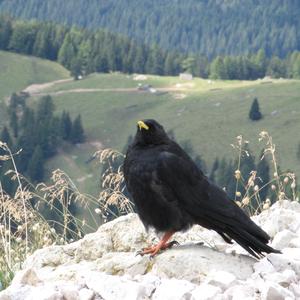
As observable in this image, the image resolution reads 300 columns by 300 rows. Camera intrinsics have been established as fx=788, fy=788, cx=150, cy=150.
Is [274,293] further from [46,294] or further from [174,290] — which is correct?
[46,294]

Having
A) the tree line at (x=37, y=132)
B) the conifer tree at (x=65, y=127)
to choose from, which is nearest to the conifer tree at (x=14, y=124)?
the tree line at (x=37, y=132)

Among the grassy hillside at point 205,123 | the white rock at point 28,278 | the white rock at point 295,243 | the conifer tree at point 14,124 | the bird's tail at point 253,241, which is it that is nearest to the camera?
the white rock at point 28,278

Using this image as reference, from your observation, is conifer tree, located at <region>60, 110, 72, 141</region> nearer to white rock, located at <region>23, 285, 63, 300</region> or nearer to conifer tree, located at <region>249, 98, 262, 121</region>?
conifer tree, located at <region>249, 98, 262, 121</region>

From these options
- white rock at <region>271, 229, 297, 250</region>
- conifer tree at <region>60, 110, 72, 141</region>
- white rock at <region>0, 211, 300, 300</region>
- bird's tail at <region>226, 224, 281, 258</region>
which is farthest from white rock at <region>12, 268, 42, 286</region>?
conifer tree at <region>60, 110, 72, 141</region>

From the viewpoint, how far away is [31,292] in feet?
15.8

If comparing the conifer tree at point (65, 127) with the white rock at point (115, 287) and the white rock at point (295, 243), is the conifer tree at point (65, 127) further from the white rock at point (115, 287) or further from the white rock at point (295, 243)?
the white rock at point (115, 287)

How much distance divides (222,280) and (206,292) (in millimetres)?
277

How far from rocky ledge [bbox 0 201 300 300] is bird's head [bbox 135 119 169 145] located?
0.80 metres

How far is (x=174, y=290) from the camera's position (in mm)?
4727

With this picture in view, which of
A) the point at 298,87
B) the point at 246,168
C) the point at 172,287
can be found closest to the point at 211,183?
the point at 172,287

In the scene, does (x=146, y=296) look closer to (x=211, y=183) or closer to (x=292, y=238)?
→ (x=211, y=183)

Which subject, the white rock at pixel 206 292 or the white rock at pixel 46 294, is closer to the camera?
the white rock at pixel 206 292

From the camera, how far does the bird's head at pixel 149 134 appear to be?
5.72m

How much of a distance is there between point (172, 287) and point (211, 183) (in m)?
1.19
